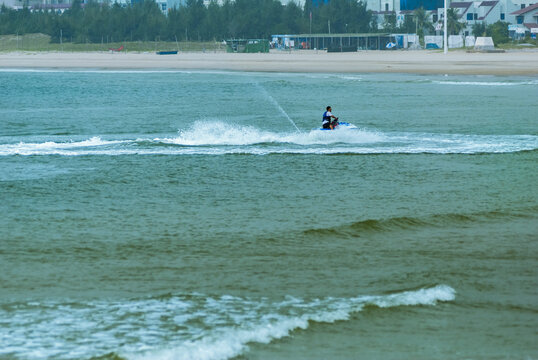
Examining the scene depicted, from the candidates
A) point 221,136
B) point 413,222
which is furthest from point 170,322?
point 221,136

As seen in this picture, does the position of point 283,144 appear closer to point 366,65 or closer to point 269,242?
point 269,242

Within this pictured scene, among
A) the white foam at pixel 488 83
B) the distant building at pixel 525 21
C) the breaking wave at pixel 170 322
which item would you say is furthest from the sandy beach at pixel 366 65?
the breaking wave at pixel 170 322

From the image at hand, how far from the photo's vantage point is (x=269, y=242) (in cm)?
1841

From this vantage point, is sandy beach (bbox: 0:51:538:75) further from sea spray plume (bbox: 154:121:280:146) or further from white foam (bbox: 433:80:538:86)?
sea spray plume (bbox: 154:121:280:146)

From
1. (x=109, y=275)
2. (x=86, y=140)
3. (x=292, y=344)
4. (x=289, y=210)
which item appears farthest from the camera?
(x=86, y=140)

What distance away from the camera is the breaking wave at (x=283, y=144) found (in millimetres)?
34094

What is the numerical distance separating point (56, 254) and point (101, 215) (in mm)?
4176

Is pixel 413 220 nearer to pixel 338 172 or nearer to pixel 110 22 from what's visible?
pixel 338 172

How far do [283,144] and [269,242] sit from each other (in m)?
17.8

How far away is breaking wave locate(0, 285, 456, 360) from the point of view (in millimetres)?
12180

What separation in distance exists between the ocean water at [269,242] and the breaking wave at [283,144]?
0.13 metres

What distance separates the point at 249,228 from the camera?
19.9 m

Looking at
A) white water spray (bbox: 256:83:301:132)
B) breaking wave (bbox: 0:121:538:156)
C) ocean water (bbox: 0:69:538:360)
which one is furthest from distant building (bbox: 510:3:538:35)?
breaking wave (bbox: 0:121:538:156)

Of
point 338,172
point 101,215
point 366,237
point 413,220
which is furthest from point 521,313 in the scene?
point 338,172
